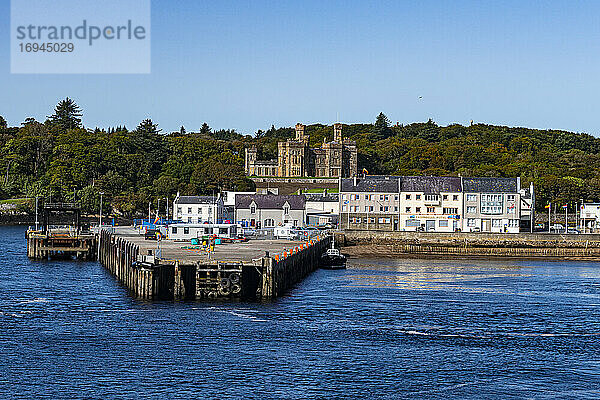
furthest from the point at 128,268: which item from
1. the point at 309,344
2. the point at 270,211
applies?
the point at 270,211

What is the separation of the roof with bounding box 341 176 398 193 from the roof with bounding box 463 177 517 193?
9.50 metres

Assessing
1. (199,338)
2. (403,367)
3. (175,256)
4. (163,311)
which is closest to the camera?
(403,367)

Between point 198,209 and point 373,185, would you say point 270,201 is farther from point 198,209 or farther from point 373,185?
point 373,185

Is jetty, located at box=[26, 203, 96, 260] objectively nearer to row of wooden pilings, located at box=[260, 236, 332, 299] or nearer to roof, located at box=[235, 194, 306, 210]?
row of wooden pilings, located at box=[260, 236, 332, 299]

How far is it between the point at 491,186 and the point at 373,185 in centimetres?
1546

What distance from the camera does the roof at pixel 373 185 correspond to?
123 meters

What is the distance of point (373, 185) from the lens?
405ft

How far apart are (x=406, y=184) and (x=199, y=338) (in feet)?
269

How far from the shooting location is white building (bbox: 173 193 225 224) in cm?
12231

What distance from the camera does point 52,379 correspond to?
120 feet

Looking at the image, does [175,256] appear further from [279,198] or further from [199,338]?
[279,198]

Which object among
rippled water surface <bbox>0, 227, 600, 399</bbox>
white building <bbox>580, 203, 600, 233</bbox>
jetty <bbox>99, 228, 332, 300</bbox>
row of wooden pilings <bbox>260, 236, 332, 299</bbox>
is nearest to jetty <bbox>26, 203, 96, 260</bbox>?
row of wooden pilings <bbox>260, 236, 332, 299</bbox>

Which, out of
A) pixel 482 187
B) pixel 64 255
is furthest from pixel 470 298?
pixel 482 187

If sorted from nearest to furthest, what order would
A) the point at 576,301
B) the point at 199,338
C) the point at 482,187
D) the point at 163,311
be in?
the point at 199,338, the point at 163,311, the point at 576,301, the point at 482,187
